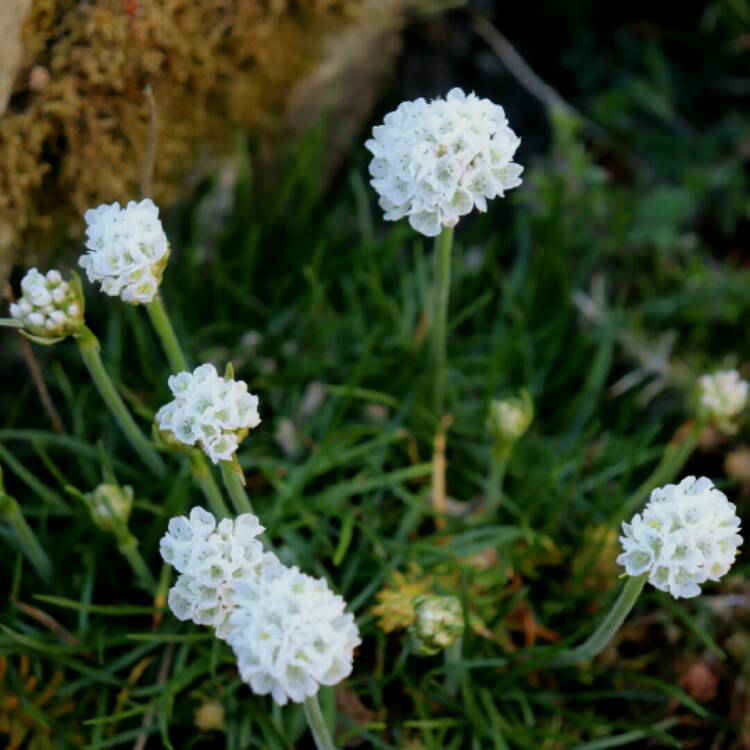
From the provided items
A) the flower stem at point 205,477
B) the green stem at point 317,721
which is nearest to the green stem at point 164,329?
the flower stem at point 205,477

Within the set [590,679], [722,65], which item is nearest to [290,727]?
[590,679]

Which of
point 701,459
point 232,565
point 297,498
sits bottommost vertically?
point 701,459

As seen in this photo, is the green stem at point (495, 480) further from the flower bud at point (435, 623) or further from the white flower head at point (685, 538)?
the white flower head at point (685, 538)

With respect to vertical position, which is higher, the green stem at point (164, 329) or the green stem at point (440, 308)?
the green stem at point (164, 329)

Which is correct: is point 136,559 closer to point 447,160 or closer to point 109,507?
point 109,507

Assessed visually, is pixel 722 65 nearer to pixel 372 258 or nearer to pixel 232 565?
pixel 372 258

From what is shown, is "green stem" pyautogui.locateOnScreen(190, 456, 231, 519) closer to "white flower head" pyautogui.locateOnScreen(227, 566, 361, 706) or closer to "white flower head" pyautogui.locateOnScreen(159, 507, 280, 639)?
"white flower head" pyautogui.locateOnScreen(159, 507, 280, 639)
